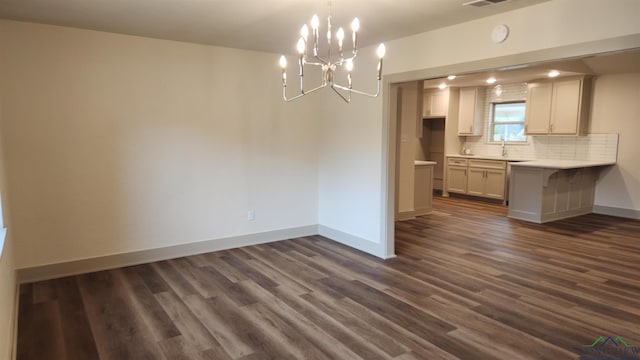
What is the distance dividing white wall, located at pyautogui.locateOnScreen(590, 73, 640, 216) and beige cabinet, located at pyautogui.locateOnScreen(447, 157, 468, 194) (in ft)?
8.16

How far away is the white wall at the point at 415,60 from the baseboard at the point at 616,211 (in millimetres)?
5088

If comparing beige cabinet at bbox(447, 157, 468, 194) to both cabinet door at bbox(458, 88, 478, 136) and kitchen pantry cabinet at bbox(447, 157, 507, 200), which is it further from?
cabinet door at bbox(458, 88, 478, 136)

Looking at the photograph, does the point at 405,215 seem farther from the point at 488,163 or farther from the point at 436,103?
the point at 436,103

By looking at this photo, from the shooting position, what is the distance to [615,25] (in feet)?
8.86

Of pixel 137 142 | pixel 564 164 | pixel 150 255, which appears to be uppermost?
pixel 137 142

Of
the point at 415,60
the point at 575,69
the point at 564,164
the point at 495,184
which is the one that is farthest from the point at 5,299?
the point at 495,184

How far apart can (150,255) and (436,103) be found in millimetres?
7243

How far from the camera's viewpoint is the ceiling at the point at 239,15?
310 centimetres

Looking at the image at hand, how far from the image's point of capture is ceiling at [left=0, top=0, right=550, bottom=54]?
10.2ft

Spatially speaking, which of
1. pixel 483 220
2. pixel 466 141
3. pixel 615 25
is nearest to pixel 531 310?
pixel 615 25

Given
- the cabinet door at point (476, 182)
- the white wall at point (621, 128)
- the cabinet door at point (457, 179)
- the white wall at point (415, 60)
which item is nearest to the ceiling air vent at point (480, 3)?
the white wall at point (415, 60)

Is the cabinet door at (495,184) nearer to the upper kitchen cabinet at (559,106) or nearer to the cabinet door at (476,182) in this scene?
the cabinet door at (476,182)

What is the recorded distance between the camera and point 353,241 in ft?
16.8

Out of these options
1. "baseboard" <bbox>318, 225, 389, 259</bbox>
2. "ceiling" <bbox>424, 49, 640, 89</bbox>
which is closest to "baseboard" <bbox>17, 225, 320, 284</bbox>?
"baseboard" <bbox>318, 225, 389, 259</bbox>
